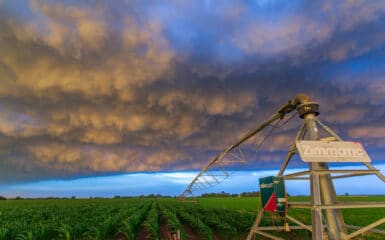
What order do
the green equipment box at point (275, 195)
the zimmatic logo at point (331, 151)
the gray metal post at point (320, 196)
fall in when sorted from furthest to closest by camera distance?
the green equipment box at point (275, 195) → the zimmatic logo at point (331, 151) → the gray metal post at point (320, 196)

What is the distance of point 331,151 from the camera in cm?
782

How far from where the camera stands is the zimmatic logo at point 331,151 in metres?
7.58

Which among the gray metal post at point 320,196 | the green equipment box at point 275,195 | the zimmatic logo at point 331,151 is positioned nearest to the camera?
the gray metal post at point 320,196

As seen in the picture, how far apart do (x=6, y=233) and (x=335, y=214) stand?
12.8 metres

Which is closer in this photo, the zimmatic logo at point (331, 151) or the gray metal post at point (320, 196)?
the gray metal post at point (320, 196)

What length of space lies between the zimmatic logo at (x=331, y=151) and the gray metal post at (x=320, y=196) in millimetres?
363

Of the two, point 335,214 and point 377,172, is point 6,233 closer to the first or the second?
point 335,214

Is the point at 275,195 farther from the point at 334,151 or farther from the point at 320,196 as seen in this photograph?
the point at 334,151

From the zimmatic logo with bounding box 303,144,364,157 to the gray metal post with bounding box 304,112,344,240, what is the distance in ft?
1.29

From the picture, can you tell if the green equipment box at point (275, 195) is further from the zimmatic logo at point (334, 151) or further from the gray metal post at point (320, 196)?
the zimmatic logo at point (334, 151)

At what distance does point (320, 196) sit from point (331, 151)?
4.76 feet

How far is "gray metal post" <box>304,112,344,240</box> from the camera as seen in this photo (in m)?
7.27

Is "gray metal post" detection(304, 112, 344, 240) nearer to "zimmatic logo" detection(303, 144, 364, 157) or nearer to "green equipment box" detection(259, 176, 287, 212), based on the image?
A: "zimmatic logo" detection(303, 144, 364, 157)

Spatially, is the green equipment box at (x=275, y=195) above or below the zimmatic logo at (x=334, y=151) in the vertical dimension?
below
